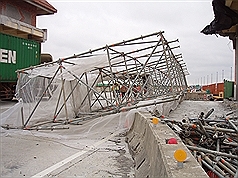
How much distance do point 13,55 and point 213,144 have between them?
13.9 metres

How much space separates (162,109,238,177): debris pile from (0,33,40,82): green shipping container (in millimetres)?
Answer: 12116

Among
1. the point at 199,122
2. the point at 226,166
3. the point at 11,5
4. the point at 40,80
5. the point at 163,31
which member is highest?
the point at 11,5

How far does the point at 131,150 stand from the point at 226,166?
7.99ft

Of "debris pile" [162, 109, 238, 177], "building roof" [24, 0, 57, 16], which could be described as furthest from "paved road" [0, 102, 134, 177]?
"building roof" [24, 0, 57, 16]

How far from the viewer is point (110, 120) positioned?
898 centimetres

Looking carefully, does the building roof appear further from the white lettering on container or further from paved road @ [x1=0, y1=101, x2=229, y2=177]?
paved road @ [x1=0, y1=101, x2=229, y2=177]

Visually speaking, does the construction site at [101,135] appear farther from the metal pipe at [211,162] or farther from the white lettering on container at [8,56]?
the white lettering on container at [8,56]

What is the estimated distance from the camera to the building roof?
21.0 m

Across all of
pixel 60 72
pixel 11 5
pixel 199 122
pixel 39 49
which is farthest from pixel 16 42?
pixel 199 122

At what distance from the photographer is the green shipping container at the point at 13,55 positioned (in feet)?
51.3

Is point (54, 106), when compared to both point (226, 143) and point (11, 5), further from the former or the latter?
point (11, 5)

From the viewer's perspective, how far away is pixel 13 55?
16.5 metres

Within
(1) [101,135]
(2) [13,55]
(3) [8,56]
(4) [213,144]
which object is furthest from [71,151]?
(2) [13,55]

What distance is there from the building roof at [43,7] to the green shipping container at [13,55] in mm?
4312
